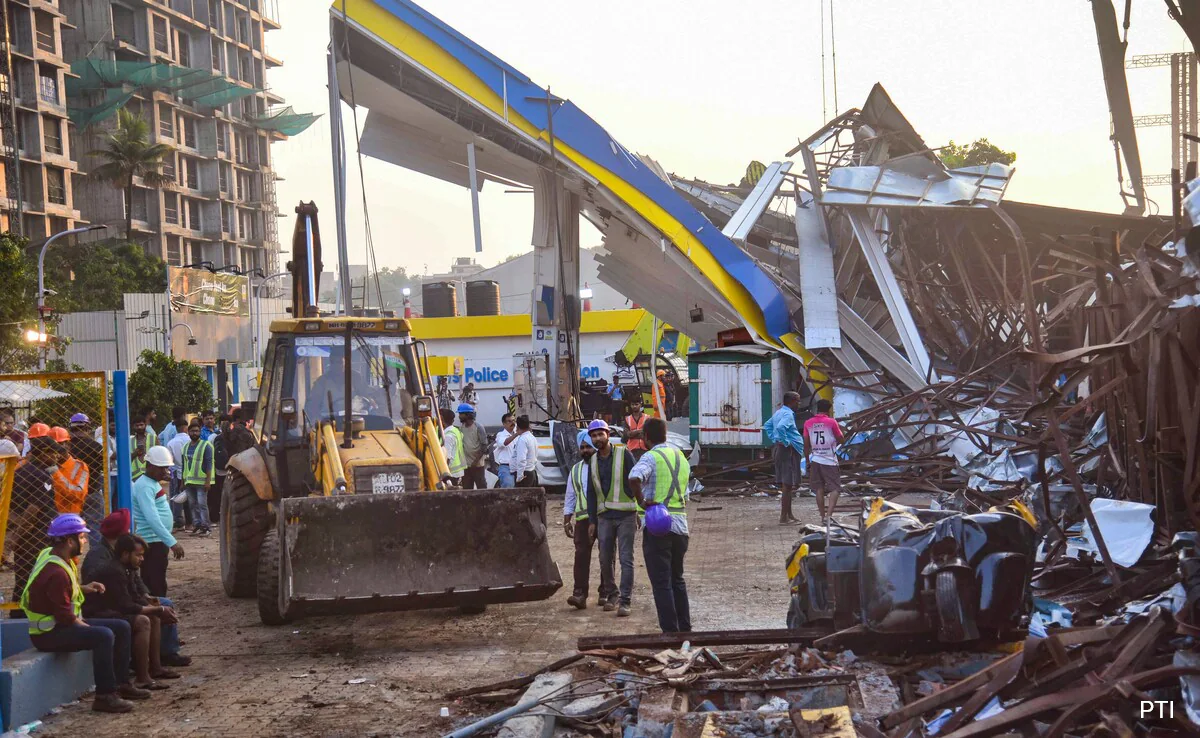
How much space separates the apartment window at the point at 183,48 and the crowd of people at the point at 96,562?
75.2m

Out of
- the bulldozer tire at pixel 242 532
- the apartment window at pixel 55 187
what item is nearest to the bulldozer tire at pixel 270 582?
the bulldozer tire at pixel 242 532

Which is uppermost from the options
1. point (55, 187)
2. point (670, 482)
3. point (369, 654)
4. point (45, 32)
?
point (45, 32)

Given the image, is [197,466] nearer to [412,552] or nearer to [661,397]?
[412,552]

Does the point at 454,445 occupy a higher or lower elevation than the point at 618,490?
lower

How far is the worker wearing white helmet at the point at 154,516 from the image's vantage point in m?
9.99

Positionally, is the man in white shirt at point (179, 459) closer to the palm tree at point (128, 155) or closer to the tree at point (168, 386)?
the tree at point (168, 386)

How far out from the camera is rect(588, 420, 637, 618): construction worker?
33.4 feet

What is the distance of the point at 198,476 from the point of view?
1752 cm

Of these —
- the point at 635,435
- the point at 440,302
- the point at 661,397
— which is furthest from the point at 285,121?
the point at 635,435

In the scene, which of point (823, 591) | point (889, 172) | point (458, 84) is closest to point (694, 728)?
point (823, 591)

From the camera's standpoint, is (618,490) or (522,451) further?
(522,451)

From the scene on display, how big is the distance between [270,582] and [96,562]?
1947 mm

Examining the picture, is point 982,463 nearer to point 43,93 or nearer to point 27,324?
point 27,324

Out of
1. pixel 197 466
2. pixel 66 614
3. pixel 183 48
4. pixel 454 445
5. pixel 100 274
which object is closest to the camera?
pixel 66 614
